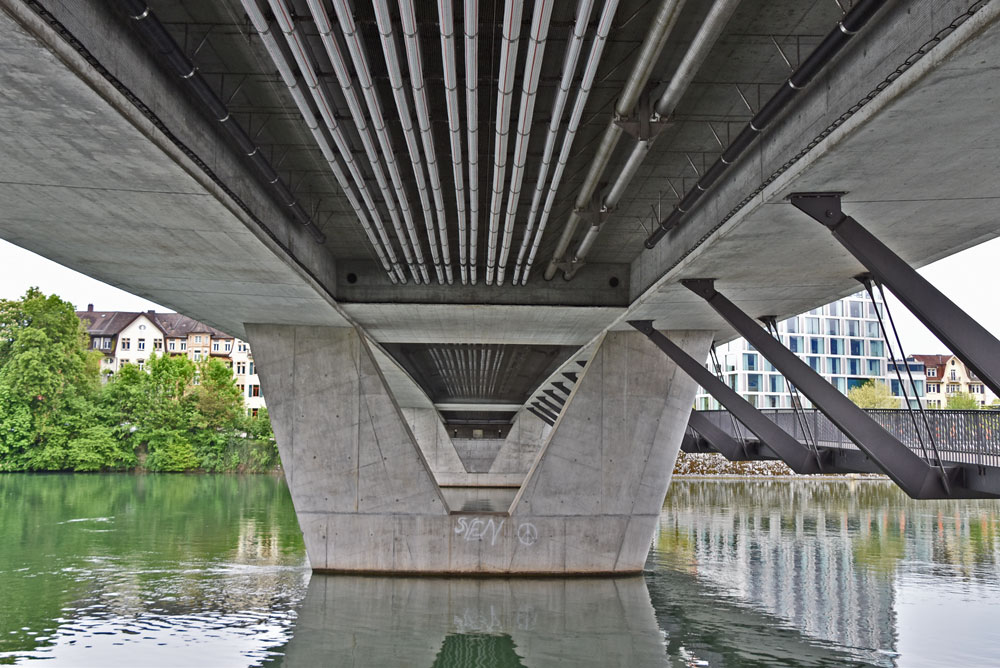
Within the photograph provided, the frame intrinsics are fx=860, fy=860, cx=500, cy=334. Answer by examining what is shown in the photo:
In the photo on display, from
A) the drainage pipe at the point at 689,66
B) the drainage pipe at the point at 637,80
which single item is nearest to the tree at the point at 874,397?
the drainage pipe at the point at 637,80

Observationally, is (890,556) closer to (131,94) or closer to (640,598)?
(640,598)

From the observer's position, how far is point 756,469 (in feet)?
260

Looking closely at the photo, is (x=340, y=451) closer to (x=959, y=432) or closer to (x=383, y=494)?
(x=383, y=494)

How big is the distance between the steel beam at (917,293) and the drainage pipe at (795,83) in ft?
3.31

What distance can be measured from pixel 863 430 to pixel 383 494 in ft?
43.3

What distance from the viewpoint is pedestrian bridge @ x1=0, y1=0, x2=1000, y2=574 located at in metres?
8.12

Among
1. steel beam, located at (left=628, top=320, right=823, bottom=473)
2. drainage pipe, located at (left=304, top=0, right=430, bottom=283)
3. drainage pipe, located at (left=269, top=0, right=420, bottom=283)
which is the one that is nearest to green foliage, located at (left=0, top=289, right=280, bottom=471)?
steel beam, located at (left=628, top=320, right=823, bottom=473)

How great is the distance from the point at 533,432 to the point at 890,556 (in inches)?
1698

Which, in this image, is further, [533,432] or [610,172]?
[533,432]

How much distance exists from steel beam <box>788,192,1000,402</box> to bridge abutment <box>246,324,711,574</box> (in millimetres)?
13044

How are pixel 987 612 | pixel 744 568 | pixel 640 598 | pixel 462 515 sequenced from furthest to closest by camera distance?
1. pixel 744 568
2. pixel 462 515
3. pixel 640 598
4. pixel 987 612

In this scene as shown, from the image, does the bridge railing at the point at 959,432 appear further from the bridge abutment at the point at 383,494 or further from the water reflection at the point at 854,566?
the bridge abutment at the point at 383,494

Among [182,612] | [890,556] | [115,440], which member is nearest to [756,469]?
[890,556]

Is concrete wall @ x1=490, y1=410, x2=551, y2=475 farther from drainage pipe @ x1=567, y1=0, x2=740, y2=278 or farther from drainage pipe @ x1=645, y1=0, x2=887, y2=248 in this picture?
drainage pipe @ x1=567, y1=0, x2=740, y2=278
